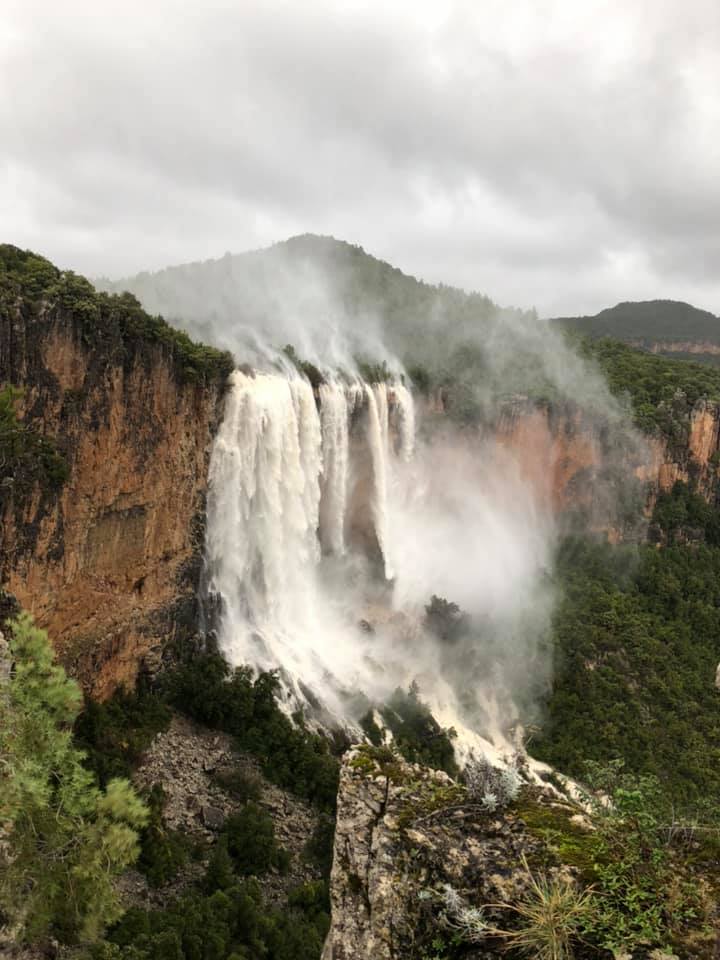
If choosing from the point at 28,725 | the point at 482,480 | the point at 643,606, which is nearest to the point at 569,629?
the point at 643,606

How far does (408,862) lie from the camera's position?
591 cm

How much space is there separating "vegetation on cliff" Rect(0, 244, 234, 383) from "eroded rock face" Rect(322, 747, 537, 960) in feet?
54.9

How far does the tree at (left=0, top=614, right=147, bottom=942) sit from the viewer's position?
847 cm

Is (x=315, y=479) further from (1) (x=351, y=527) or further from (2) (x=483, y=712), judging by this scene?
(2) (x=483, y=712)

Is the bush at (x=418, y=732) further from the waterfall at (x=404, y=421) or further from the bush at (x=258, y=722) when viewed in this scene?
the waterfall at (x=404, y=421)

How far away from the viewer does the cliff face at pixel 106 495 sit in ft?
63.3

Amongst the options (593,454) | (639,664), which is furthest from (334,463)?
(593,454)

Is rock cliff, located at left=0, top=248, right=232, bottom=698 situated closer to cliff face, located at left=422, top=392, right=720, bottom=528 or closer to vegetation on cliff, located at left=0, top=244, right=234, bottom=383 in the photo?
vegetation on cliff, located at left=0, top=244, right=234, bottom=383

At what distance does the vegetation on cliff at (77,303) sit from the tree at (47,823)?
42.1 ft

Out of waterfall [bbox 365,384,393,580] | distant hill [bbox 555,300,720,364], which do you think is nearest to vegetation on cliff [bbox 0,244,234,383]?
waterfall [bbox 365,384,393,580]

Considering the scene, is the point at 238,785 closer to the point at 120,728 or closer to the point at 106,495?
the point at 120,728

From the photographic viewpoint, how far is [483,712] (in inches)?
1278

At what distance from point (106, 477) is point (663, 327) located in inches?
3488

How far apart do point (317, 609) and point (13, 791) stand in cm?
2460
